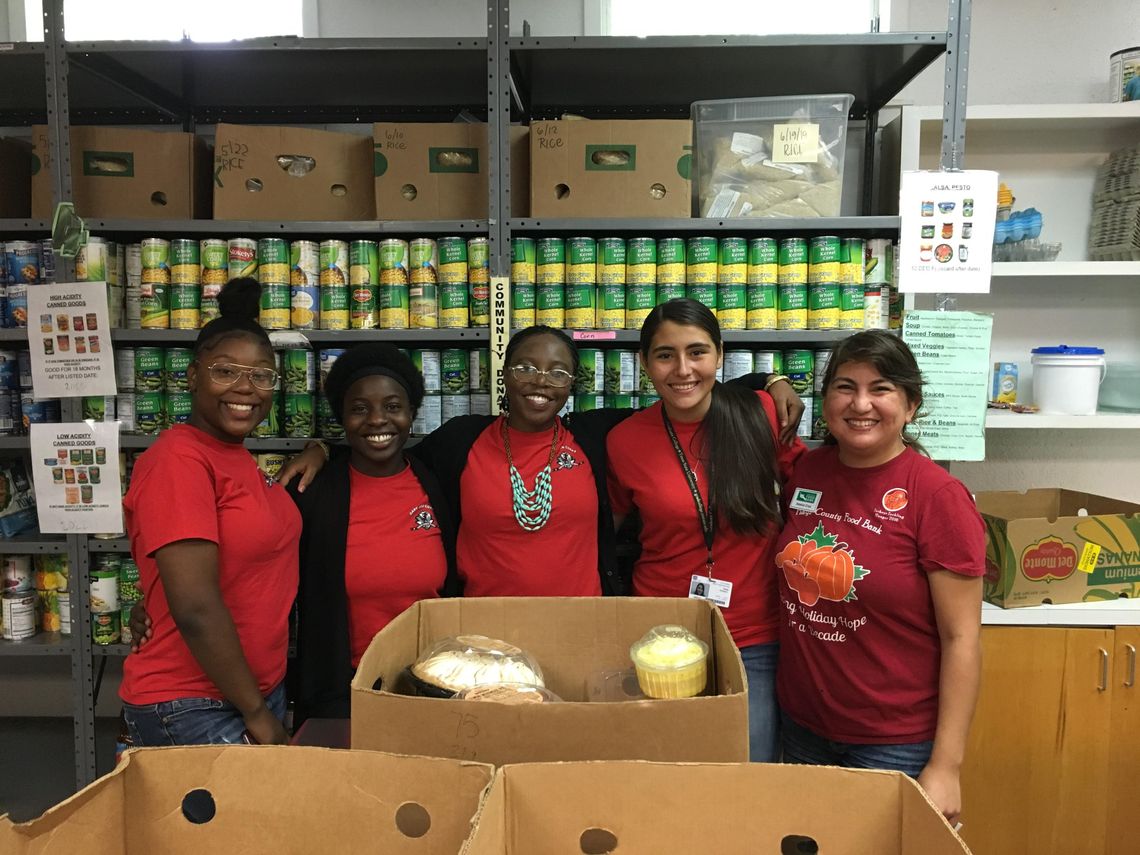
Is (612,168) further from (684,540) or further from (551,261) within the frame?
(684,540)

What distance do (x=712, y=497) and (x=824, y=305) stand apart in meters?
0.89

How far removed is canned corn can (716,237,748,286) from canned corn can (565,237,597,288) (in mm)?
416

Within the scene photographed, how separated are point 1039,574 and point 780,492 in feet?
3.55

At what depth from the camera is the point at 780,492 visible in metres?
1.92

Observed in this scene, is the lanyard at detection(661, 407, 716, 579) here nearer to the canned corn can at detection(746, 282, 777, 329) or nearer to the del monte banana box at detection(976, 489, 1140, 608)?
the canned corn can at detection(746, 282, 777, 329)

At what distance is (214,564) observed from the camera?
151 cm

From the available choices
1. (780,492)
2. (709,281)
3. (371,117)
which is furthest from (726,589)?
(371,117)

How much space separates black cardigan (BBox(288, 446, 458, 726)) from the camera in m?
1.82

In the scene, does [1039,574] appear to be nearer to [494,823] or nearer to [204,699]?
[494,823]

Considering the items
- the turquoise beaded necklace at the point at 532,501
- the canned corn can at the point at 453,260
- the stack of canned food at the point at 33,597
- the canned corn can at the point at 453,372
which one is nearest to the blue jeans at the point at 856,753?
the turquoise beaded necklace at the point at 532,501

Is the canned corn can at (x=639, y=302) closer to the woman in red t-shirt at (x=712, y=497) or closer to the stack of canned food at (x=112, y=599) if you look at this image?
the woman in red t-shirt at (x=712, y=497)

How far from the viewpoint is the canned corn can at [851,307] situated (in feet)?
7.74

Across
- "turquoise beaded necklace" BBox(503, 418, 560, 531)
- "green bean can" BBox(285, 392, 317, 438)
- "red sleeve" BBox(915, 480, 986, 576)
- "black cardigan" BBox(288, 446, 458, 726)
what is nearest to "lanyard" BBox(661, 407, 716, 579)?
"turquoise beaded necklace" BBox(503, 418, 560, 531)

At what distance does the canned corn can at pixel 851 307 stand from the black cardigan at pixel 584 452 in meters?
0.85
